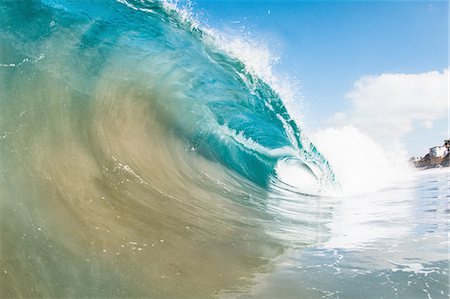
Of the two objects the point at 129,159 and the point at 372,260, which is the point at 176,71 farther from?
the point at 372,260

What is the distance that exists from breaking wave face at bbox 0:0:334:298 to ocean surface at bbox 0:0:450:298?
1 cm

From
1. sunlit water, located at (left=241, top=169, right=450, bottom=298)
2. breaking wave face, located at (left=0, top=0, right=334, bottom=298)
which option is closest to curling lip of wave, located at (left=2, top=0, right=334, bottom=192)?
breaking wave face, located at (left=0, top=0, right=334, bottom=298)

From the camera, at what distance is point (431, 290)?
2.54 metres

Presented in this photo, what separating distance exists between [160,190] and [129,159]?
0.45m

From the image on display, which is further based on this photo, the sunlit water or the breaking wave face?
the breaking wave face

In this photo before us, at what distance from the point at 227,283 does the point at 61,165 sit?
72.2 inches

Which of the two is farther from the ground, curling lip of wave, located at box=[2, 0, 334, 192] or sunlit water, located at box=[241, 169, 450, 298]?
curling lip of wave, located at box=[2, 0, 334, 192]

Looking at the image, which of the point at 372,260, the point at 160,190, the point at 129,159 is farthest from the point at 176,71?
the point at 372,260

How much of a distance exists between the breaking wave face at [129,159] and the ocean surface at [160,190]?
1 cm

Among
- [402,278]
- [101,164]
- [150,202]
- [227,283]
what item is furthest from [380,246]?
[101,164]

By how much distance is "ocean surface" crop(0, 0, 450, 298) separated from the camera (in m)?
2.85

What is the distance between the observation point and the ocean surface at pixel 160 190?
2.85 metres

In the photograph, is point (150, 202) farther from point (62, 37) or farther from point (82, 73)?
point (62, 37)

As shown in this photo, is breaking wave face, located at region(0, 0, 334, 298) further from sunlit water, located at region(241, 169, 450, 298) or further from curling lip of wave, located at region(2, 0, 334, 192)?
sunlit water, located at region(241, 169, 450, 298)
